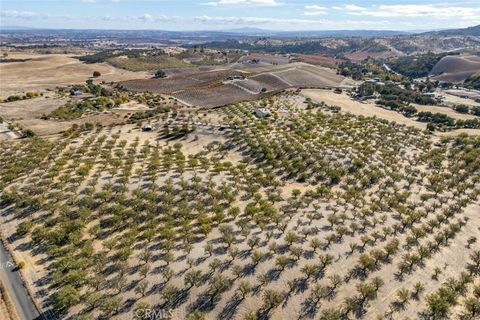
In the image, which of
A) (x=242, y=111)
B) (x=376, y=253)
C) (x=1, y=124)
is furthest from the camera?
(x=242, y=111)

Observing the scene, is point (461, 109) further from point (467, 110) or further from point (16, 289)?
point (16, 289)

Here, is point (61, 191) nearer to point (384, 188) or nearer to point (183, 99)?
point (384, 188)

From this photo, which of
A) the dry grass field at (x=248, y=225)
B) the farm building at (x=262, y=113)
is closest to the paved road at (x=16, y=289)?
the dry grass field at (x=248, y=225)

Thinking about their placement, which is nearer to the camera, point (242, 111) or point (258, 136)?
point (258, 136)

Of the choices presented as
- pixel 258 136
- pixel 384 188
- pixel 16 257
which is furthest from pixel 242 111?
Result: pixel 16 257

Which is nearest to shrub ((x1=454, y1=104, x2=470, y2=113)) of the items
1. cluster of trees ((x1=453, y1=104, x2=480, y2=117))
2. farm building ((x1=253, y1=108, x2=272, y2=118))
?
cluster of trees ((x1=453, y1=104, x2=480, y2=117))

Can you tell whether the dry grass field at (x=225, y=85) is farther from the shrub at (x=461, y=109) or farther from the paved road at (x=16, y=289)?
the paved road at (x=16, y=289)
